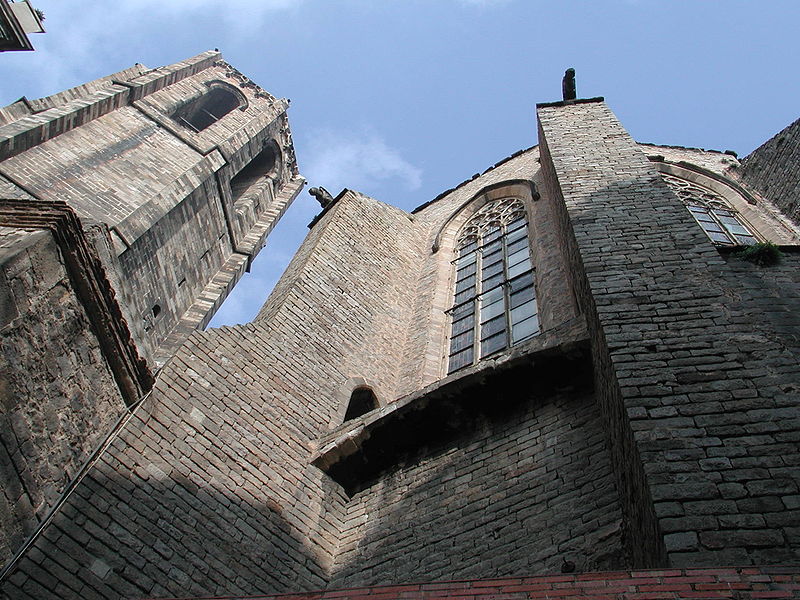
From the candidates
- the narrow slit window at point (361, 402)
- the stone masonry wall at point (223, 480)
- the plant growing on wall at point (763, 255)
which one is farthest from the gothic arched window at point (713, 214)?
the stone masonry wall at point (223, 480)

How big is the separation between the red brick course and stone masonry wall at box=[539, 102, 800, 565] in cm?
29

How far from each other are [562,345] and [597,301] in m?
0.84

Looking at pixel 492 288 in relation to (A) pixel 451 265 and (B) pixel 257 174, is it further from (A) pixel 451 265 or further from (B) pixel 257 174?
(B) pixel 257 174

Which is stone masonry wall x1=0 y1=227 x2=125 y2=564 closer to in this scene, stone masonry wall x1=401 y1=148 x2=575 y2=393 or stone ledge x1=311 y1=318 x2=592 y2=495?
stone ledge x1=311 y1=318 x2=592 y2=495

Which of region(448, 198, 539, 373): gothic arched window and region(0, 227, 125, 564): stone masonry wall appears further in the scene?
region(448, 198, 539, 373): gothic arched window

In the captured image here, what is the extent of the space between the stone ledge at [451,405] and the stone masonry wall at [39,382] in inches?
83.6

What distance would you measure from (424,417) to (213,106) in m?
16.8

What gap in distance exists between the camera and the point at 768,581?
226 centimetres

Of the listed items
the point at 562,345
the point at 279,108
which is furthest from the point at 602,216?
the point at 279,108

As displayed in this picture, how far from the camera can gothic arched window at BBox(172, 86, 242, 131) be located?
1938 centimetres

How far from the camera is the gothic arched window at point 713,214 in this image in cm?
937

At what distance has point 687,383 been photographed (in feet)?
11.7

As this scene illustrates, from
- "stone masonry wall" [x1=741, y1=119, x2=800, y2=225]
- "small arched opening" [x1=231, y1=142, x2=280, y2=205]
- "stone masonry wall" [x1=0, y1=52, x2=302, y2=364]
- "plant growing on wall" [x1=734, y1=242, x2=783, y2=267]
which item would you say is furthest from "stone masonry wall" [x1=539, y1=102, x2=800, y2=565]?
"small arched opening" [x1=231, y1=142, x2=280, y2=205]

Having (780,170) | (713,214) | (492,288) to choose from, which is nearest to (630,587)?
(492,288)
